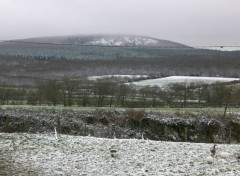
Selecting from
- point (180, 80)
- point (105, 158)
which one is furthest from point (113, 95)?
point (105, 158)

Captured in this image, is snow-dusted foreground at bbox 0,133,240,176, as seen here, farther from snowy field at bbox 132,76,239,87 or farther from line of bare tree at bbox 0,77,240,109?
snowy field at bbox 132,76,239,87

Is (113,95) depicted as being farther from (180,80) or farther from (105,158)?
(105,158)

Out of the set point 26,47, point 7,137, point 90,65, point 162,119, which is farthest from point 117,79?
point 7,137

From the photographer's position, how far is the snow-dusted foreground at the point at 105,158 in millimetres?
19703

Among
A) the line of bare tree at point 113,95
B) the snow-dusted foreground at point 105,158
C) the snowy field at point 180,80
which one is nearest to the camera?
the snow-dusted foreground at point 105,158

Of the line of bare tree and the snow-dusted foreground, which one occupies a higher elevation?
the snow-dusted foreground

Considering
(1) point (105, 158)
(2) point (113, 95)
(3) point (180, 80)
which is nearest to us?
(1) point (105, 158)

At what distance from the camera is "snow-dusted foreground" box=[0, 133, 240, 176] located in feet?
64.6

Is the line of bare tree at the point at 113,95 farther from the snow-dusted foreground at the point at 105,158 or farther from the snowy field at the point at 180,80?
→ the snow-dusted foreground at the point at 105,158

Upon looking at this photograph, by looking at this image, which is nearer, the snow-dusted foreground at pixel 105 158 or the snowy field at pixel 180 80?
the snow-dusted foreground at pixel 105 158

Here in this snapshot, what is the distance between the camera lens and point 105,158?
21.8 metres

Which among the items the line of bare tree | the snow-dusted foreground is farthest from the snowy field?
the snow-dusted foreground

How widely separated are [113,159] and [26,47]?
300ft

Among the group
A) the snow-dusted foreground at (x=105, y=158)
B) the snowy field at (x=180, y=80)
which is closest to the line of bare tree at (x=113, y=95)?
the snowy field at (x=180, y=80)
